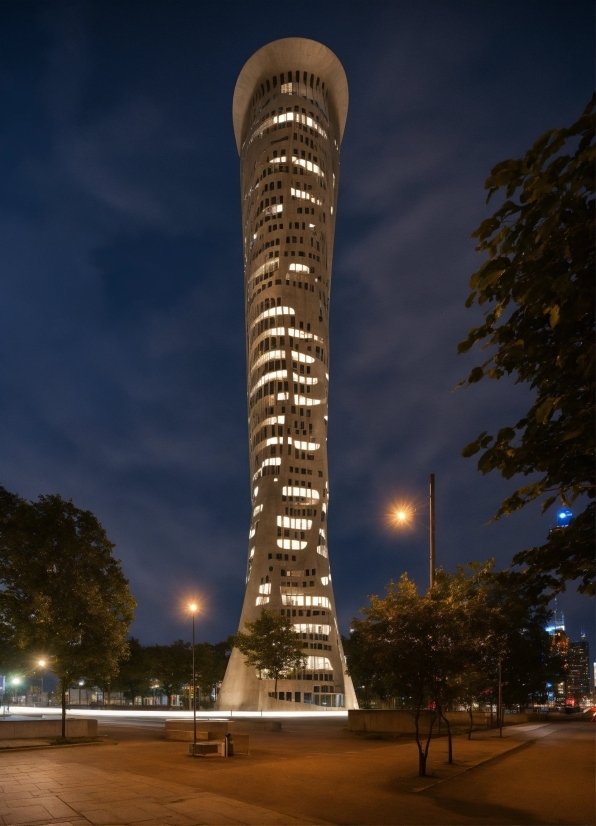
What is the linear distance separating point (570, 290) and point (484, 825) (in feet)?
39.8

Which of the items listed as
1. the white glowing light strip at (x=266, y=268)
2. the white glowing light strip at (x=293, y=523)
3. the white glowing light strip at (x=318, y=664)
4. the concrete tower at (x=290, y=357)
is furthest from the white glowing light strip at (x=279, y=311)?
the white glowing light strip at (x=318, y=664)

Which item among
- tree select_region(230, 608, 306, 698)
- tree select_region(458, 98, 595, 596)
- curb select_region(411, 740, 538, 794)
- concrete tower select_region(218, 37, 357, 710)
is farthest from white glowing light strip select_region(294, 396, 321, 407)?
tree select_region(458, 98, 595, 596)

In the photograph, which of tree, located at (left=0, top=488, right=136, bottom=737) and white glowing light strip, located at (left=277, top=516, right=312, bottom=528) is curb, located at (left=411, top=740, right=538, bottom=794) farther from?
white glowing light strip, located at (left=277, top=516, right=312, bottom=528)

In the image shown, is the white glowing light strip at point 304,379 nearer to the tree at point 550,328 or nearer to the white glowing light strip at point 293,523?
the white glowing light strip at point 293,523

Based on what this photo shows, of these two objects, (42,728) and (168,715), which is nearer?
(42,728)

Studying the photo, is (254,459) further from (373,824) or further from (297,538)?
(373,824)

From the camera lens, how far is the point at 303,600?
9912 centimetres

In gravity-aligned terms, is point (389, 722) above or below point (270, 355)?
below

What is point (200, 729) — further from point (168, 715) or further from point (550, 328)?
point (168, 715)

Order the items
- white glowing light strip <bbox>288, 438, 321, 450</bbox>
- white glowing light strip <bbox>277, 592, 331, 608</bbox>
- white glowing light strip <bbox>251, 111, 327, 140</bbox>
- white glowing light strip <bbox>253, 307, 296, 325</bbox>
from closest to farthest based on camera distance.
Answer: white glowing light strip <bbox>277, 592, 331, 608</bbox> < white glowing light strip <bbox>288, 438, 321, 450</bbox> < white glowing light strip <bbox>253, 307, 296, 325</bbox> < white glowing light strip <bbox>251, 111, 327, 140</bbox>

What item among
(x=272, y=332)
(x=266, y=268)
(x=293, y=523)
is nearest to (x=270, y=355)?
(x=272, y=332)

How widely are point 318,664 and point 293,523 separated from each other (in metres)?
19.6

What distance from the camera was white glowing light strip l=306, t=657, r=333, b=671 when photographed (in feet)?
312

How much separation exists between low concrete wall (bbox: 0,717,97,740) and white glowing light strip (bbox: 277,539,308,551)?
6854 centimetres
